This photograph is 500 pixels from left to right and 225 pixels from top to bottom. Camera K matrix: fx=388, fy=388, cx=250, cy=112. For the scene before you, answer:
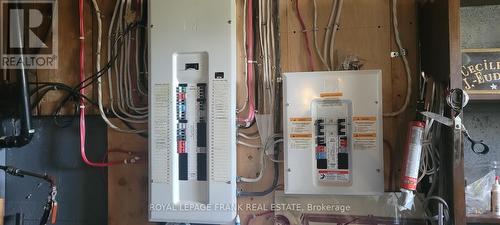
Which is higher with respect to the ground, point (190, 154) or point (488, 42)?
point (488, 42)

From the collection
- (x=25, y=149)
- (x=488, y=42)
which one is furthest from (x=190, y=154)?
(x=488, y=42)

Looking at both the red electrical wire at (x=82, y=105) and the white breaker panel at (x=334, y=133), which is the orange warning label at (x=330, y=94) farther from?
the red electrical wire at (x=82, y=105)

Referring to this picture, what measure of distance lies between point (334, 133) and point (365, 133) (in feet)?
0.34

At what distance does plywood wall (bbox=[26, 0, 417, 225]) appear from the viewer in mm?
1400

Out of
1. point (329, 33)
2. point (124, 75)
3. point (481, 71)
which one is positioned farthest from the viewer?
point (124, 75)

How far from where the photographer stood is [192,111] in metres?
1.40

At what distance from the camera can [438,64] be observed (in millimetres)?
1239

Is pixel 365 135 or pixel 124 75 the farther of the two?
pixel 124 75

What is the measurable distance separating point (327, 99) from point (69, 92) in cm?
104

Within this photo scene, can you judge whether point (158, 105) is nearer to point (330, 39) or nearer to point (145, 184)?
point (145, 184)

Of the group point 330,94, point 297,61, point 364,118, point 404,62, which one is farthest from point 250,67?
point 404,62

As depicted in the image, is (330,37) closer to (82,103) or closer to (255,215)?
(255,215)

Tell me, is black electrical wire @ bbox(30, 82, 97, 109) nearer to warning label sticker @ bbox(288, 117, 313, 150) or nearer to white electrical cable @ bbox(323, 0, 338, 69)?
warning label sticker @ bbox(288, 117, 313, 150)

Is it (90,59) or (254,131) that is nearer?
(254,131)
